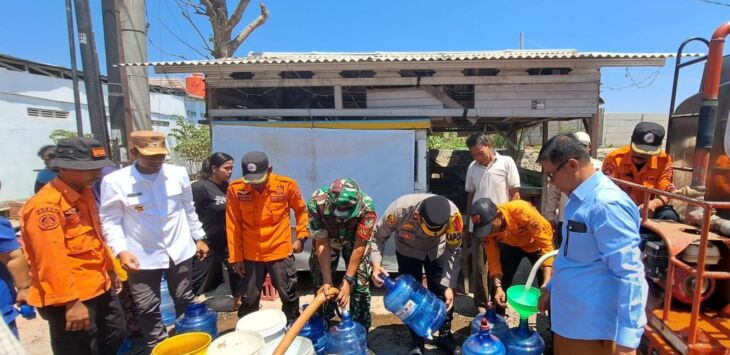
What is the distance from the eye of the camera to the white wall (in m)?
11.1

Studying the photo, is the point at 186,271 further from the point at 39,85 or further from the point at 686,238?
the point at 39,85

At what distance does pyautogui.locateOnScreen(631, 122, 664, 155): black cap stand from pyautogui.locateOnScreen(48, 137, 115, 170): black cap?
168 inches

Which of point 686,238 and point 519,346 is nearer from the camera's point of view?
point 686,238

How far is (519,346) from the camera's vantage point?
9.06 feet

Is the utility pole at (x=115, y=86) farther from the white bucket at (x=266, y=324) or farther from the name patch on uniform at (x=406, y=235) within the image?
the name patch on uniform at (x=406, y=235)

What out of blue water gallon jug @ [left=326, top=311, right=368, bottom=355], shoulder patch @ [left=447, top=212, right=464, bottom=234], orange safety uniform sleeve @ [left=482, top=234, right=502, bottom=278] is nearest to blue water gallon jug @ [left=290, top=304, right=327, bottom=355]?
blue water gallon jug @ [left=326, top=311, right=368, bottom=355]

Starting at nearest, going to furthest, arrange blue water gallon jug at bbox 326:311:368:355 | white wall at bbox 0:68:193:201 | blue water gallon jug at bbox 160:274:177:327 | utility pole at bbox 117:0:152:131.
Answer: blue water gallon jug at bbox 326:311:368:355 → blue water gallon jug at bbox 160:274:177:327 → utility pole at bbox 117:0:152:131 → white wall at bbox 0:68:193:201

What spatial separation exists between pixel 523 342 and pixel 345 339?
4.48 feet

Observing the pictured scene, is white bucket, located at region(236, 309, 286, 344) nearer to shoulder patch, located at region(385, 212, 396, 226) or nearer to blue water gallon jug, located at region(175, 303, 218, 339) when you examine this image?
blue water gallon jug, located at region(175, 303, 218, 339)

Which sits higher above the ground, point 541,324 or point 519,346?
point 519,346

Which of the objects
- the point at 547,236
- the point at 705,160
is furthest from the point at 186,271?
the point at 705,160

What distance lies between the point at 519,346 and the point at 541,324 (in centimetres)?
134

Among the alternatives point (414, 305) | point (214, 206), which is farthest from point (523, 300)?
point (214, 206)

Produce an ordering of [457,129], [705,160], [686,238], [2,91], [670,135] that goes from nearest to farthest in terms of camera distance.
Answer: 1. [686,238]
2. [705,160]
3. [670,135]
4. [457,129]
5. [2,91]
